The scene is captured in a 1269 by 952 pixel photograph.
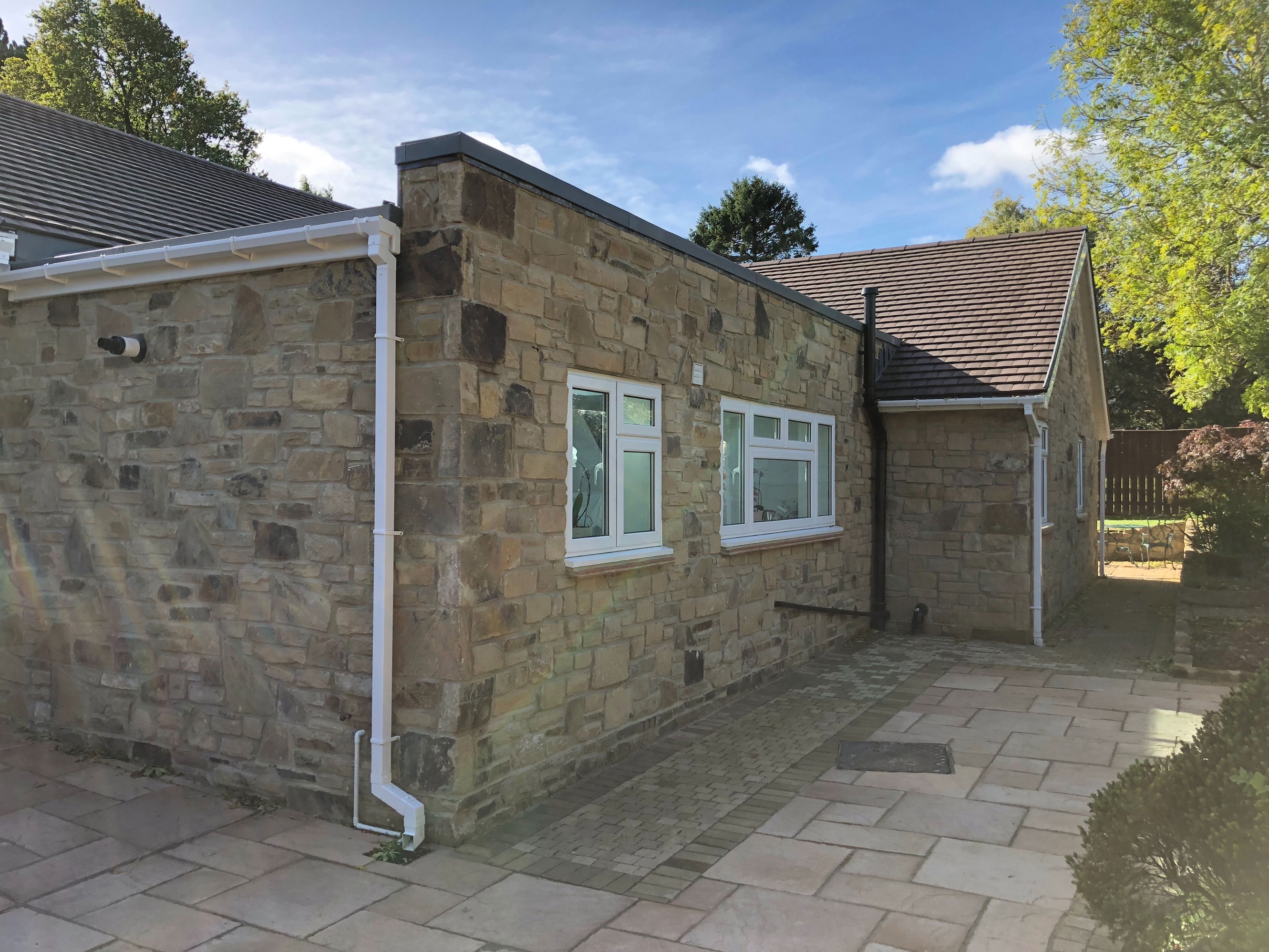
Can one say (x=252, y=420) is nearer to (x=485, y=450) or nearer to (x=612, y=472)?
(x=485, y=450)

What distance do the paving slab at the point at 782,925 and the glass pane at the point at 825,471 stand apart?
5.89 metres

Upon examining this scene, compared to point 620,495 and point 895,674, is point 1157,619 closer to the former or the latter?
point 895,674

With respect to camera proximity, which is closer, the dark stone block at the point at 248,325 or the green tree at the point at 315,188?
the dark stone block at the point at 248,325

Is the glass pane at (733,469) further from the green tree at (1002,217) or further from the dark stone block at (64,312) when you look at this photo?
the green tree at (1002,217)

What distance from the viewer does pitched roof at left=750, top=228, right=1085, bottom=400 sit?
426 inches

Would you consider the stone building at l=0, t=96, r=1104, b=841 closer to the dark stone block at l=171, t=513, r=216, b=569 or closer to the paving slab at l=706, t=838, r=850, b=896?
the dark stone block at l=171, t=513, r=216, b=569

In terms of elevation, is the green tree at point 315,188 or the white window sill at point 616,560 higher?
the green tree at point 315,188

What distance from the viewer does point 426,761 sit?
465cm

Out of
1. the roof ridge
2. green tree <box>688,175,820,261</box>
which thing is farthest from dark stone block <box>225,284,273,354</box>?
green tree <box>688,175,820,261</box>

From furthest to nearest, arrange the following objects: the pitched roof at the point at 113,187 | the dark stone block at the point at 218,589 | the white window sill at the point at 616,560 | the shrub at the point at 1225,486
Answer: the shrub at the point at 1225,486
the pitched roof at the point at 113,187
the white window sill at the point at 616,560
the dark stone block at the point at 218,589

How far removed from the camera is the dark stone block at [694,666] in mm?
6895

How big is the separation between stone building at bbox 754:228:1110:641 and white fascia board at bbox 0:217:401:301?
7511 millimetres

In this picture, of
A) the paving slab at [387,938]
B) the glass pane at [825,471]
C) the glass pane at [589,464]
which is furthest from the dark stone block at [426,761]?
the glass pane at [825,471]

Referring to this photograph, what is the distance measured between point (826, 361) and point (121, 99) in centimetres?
2567
